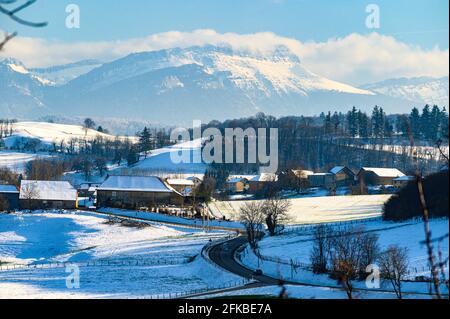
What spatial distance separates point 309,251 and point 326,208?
33225 mm

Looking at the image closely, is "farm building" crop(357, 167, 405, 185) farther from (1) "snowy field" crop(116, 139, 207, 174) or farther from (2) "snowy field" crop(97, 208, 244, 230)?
(1) "snowy field" crop(116, 139, 207, 174)

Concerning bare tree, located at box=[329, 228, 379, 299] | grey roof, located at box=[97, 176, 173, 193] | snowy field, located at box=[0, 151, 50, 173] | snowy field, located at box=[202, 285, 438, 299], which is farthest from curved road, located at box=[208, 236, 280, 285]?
snowy field, located at box=[0, 151, 50, 173]

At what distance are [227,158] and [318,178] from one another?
129 ft

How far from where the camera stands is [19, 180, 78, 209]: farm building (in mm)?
75438

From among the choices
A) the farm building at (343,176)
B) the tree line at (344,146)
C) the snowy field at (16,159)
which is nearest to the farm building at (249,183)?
the tree line at (344,146)

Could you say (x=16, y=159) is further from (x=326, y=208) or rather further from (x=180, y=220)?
(x=326, y=208)

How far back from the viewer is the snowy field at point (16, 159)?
137125mm

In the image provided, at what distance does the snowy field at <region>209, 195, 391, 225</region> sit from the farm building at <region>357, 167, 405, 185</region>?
13.5 meters

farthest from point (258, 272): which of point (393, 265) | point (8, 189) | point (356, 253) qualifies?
point (8, 189)

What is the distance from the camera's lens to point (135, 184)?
273ft

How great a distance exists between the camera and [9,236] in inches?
2311
